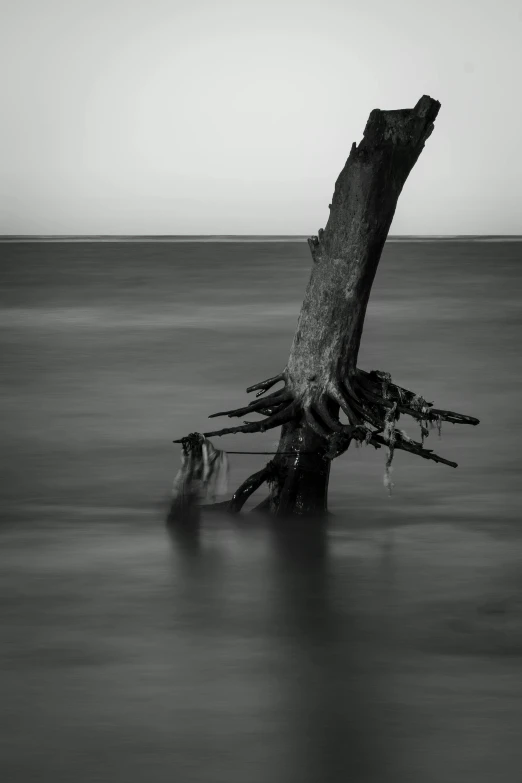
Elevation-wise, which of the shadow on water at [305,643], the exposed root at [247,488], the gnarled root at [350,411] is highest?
the gnarled root at [350,411]

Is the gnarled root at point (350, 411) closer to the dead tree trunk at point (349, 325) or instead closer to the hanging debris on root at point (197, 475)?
the dead tree trunk at point (349, 325)

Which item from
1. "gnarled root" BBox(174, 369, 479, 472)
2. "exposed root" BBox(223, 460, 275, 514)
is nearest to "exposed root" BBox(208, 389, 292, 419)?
"gnarled root" BBox(174, 369, 479, 472)

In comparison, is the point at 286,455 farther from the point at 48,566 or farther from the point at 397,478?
the point at 397,478

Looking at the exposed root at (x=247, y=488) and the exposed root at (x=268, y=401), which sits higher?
the exposed root at (x=268, y=401)

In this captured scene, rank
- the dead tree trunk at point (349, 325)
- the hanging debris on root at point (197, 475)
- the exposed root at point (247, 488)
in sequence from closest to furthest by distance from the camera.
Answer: the dead tree trunk at point (349, 325) < the exposed root at point (247, 488) < the hanging debris on root at point (197, 475)

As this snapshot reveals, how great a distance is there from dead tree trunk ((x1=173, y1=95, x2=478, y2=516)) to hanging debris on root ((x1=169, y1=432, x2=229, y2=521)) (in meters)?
0.39

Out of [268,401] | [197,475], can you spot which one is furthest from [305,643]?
[197,475]

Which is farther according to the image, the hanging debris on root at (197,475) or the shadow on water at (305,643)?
the hanging debris on root at (197,475)

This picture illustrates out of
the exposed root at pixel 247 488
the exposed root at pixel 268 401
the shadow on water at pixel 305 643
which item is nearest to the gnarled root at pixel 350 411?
the exposed root at pixel 268 401

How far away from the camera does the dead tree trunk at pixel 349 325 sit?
19.2 feet

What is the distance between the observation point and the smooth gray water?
151 inches

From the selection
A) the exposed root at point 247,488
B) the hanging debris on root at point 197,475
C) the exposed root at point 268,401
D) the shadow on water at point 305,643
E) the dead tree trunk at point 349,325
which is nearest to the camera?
the shadow on water at point 305,643

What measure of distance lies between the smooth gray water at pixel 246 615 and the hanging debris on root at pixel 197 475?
0.15 metres

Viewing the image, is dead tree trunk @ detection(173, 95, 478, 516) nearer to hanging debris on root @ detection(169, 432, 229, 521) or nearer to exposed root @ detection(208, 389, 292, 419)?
exposed root @ detection(208, 389, 292, 419)
